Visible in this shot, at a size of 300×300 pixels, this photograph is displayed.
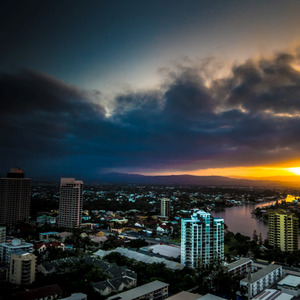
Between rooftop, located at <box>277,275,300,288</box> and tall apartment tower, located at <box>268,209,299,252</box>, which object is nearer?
rooftop, located at <box>277,275,300,288</box>

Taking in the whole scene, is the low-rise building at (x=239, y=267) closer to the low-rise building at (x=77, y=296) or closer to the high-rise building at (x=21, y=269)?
the low-rise building at (x=77, y=296)

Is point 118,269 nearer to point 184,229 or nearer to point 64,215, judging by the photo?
point 184,229

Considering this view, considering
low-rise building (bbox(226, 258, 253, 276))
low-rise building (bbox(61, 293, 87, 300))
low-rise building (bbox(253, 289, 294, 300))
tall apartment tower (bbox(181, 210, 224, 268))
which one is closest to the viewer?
low-rise building (bbox(61, 293, 87, 300))

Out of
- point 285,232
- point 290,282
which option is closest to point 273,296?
point 290,282

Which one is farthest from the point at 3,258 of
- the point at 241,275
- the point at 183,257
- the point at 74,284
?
the point at 241,275

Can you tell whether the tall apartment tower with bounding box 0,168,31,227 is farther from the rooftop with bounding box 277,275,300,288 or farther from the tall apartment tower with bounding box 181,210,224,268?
the rooftop with bounding box 277,275,300,288

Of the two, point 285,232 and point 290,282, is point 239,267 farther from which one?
point 285,232

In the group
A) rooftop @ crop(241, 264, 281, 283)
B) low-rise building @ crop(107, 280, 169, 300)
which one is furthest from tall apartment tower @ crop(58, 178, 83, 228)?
rooftop @ crop(241, 264, 281, 283)
